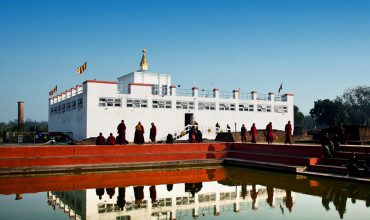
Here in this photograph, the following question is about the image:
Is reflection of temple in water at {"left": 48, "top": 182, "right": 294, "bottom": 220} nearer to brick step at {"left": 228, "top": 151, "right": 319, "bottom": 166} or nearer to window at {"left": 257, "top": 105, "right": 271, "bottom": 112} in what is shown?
brick step at {"left": 228, "top": 151, "right": 319, "bottom": 166}

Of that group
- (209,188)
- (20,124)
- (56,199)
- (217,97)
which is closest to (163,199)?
(209,188)

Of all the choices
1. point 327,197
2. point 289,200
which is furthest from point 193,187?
point 327,197

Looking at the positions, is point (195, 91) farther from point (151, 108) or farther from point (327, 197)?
point (327, 197)

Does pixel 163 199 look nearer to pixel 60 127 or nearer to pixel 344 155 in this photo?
pixel 344 155

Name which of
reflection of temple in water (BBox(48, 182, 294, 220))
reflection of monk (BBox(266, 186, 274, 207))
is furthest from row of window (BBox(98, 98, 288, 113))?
reflection of monk (BBox(266, 186, 274, 207))

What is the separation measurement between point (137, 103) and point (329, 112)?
189 feet

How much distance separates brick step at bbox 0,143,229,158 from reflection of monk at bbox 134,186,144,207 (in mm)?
6265

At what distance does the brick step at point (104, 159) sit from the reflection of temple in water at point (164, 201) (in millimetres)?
5399

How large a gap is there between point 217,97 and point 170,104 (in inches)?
198

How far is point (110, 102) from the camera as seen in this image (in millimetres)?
29344

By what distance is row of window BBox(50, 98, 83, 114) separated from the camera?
3066cm

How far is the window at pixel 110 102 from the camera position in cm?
2903

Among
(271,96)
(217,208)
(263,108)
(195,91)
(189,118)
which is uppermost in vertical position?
(195,91)

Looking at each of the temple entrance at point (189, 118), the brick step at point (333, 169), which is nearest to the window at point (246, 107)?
the temple entrance at point (189, 118)
